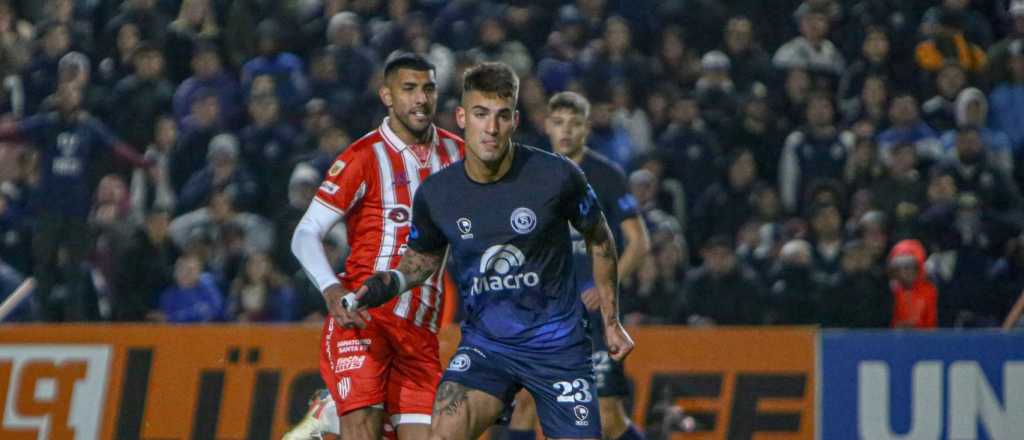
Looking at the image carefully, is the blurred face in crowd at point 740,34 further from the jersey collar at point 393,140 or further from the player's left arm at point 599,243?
the player's left arm at point 599,243

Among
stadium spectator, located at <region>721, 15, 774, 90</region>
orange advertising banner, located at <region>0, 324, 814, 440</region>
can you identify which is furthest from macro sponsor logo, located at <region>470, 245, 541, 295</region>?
stadium spectator, located at <region>721, 15, 774, 90</region>

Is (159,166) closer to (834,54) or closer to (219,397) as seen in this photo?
(219,397)

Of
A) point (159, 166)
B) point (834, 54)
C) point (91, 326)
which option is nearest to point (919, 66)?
point (834, 54)

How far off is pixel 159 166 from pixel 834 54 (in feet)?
19.9

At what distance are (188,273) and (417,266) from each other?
617 cm

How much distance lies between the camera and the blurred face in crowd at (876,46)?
14.3m

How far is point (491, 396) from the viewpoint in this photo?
6.50 metres

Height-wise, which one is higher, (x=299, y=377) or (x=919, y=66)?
(x=919, y=66)

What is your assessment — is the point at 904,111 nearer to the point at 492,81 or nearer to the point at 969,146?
the point at 969,146

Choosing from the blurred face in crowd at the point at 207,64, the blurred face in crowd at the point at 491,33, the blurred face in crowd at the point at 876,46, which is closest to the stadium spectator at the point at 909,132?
the blurred face in crowd at the point at 876,46

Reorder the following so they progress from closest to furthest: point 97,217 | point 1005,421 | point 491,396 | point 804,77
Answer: point 491,396, point 1005,421, point 97,217, point 804,77

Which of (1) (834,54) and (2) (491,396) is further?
(1) (834,54)

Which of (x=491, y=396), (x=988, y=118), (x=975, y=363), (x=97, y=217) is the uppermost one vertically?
(x=988, y=118)

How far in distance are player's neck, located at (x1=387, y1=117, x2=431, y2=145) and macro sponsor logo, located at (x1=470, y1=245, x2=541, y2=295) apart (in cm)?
110
